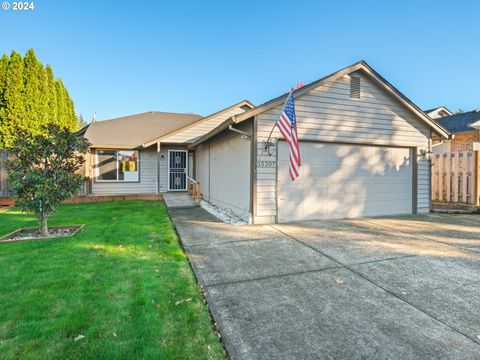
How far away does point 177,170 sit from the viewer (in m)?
14.3

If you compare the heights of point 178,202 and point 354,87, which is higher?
point 354,87

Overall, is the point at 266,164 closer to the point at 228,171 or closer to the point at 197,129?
the point at 228,171

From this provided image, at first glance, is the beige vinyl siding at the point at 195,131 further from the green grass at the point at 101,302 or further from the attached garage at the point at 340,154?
the green grass at the point at 101,302

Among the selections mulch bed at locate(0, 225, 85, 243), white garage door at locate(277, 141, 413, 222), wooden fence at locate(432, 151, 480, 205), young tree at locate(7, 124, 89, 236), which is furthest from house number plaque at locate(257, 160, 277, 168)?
Result: wooden fence at locate(432, 151, 480, 205)

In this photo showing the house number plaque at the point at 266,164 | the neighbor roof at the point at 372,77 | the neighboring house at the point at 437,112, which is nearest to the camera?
the neighbor roof at the point at 372,77

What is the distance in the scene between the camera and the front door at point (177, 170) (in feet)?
46.4

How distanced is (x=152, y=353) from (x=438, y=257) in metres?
4.59

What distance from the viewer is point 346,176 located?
811cm

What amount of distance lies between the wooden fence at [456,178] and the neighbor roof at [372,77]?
36.1 inches

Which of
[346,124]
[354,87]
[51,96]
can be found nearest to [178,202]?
[346,124]

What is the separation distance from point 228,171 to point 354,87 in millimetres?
4774

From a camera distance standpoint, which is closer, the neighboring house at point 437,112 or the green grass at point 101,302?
the green grass at point 101,302

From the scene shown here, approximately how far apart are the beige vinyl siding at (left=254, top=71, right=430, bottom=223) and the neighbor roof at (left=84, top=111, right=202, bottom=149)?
8.47m

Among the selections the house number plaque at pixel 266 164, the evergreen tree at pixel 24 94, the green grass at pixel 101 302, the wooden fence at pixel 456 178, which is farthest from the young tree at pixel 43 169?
the wooden fence at pixel 456 178
